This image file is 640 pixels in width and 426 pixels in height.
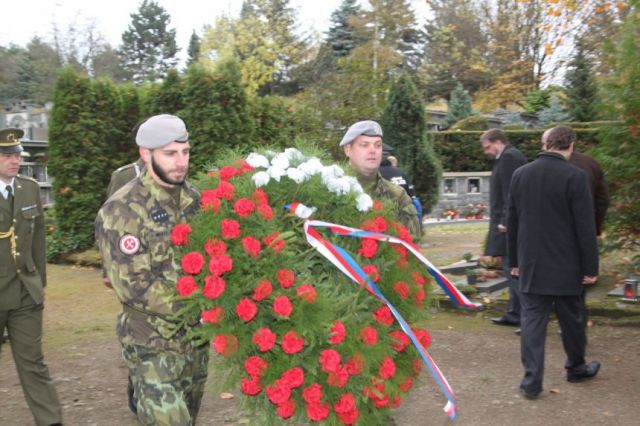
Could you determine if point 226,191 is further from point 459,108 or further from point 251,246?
point 459,108

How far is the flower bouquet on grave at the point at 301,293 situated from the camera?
2.95 meters

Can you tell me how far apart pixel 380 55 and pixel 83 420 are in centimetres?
3597

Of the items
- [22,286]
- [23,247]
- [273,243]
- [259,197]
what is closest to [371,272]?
[273,243]

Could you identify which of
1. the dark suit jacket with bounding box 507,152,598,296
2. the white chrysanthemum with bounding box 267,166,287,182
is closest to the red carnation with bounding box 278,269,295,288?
the white chrysanthemum with bounding box 267,166,287,182

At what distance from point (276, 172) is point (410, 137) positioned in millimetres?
12398

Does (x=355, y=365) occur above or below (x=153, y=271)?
below

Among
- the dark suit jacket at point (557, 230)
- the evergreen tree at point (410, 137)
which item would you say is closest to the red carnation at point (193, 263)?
the dark suit jacket at point (557, 230)

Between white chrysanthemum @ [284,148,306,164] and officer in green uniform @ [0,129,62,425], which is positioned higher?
white chrysanthemum @ [284,148,306,164]

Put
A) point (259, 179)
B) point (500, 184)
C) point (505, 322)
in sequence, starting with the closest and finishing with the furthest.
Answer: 1. point (259, 179)
2. point (500, 184)
3. point (505, 322)

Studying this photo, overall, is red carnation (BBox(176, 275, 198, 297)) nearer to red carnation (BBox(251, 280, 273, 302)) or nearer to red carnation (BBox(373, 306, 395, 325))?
red carnation (BBox(251, 280, 273, 302))

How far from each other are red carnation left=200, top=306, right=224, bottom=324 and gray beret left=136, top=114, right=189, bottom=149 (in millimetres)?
877

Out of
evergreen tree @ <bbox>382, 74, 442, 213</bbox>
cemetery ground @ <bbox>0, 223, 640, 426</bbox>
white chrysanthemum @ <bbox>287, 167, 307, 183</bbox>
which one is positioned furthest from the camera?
evergreen tree @ <bbox>382, 74, 442, 213</bbox>

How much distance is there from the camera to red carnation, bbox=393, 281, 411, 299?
3.40 m

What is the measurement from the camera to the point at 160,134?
3262 mm
